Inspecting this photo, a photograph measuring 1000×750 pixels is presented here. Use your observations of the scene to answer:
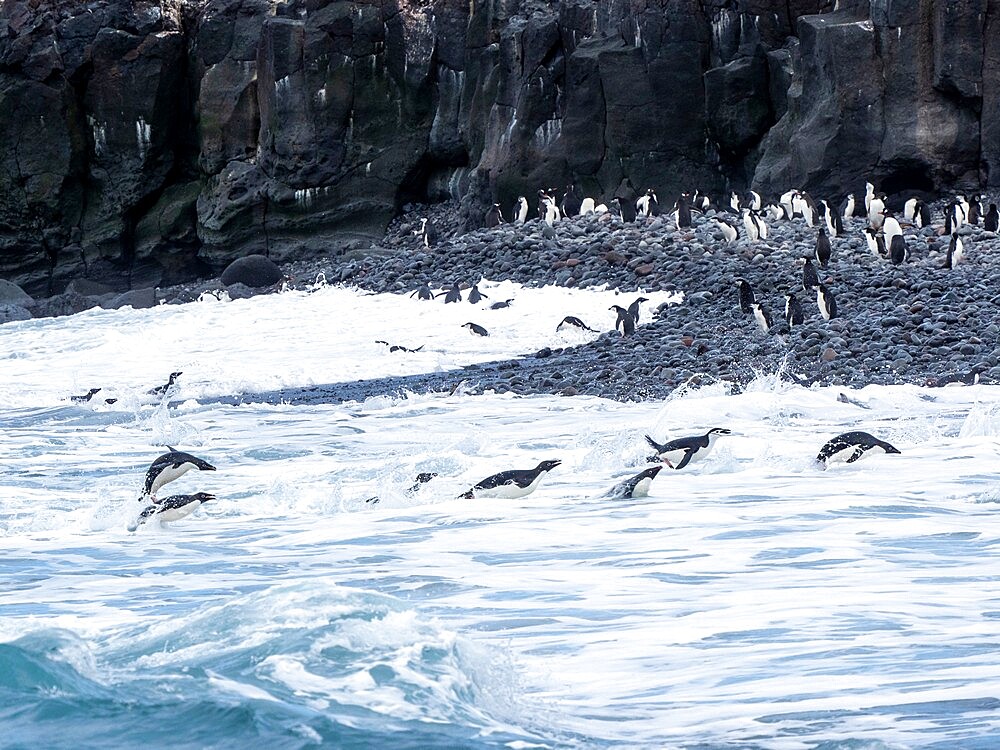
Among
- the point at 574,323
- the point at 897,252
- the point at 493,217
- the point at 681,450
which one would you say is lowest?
the point at 574,323

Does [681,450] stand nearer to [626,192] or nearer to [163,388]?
[163,388]

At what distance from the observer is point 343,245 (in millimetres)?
29203

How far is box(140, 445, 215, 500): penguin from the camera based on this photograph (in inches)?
328

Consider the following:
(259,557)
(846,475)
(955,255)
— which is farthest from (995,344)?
(259,557)

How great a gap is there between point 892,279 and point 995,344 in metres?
2.75

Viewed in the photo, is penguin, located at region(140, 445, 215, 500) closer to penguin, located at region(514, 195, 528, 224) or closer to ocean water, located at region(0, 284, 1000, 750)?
ocean water, located at region(0, 284, 1000, 750)

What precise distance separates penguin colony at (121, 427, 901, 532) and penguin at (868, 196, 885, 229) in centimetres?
1122

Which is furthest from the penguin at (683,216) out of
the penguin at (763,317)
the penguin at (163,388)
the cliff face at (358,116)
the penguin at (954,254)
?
the penguin at (163,388)

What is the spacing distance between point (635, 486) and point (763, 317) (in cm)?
706

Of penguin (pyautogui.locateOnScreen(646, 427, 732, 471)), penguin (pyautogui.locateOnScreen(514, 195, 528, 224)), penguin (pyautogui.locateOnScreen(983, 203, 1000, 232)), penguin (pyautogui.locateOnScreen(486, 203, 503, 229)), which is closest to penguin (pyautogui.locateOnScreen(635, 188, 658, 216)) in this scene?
penguin (pyautogui.locateOnScreen(514, 195, 528, 224))

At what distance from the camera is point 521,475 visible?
26.6ft

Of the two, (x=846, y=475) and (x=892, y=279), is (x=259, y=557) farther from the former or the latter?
(x=892, y=279)

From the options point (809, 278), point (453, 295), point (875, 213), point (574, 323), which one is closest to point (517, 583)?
point (809, 278)

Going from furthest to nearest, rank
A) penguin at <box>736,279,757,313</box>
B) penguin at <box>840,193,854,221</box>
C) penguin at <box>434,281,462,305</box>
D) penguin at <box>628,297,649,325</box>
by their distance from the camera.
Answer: penguin at <box>840,193,854,221</box> → penguin at <box>434,281,462,305</box> → penguin at <box>628,297,649,325</box> → penguin at <box>736,279,757,313</box>
